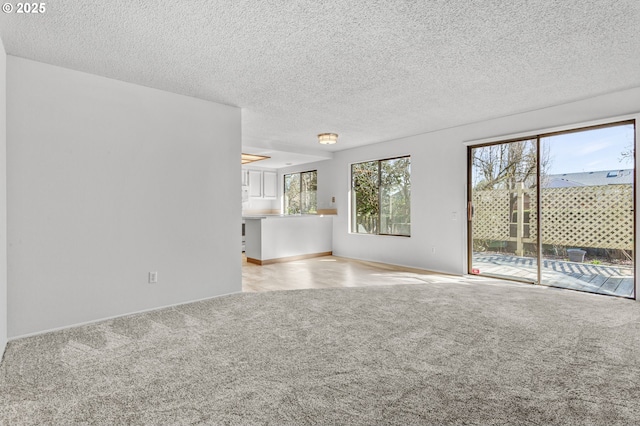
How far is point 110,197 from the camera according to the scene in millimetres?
3303

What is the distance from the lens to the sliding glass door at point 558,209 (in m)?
4.13

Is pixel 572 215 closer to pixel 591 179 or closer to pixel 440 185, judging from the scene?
pixel 591 179

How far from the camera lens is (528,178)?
4.81m

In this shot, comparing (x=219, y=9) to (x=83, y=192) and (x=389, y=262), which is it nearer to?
(x=83, y=192)

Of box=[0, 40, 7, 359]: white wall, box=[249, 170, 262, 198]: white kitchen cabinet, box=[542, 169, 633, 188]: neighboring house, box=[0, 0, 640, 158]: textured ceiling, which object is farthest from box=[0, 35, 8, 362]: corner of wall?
box=[249, 170, 262, 198]: white kitchen cabinet

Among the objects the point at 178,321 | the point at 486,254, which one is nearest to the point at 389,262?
the point at 486,254

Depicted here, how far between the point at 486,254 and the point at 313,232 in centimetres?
352

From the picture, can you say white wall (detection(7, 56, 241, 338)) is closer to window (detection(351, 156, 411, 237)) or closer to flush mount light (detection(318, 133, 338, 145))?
flush mount light (detection(318, 133, 338, 145))

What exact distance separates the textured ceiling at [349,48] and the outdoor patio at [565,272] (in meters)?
2.19

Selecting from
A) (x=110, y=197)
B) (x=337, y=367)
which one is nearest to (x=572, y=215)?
(x=337, y=367)

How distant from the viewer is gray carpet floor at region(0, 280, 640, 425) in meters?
1.74

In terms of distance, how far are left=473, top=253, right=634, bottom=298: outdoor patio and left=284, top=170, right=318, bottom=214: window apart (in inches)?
166

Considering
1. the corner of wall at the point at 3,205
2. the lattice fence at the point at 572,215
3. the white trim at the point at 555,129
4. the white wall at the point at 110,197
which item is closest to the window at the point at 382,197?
the white trim at the point at 555,129

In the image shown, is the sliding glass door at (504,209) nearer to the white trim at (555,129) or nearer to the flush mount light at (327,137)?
the white trim at (555,129)
